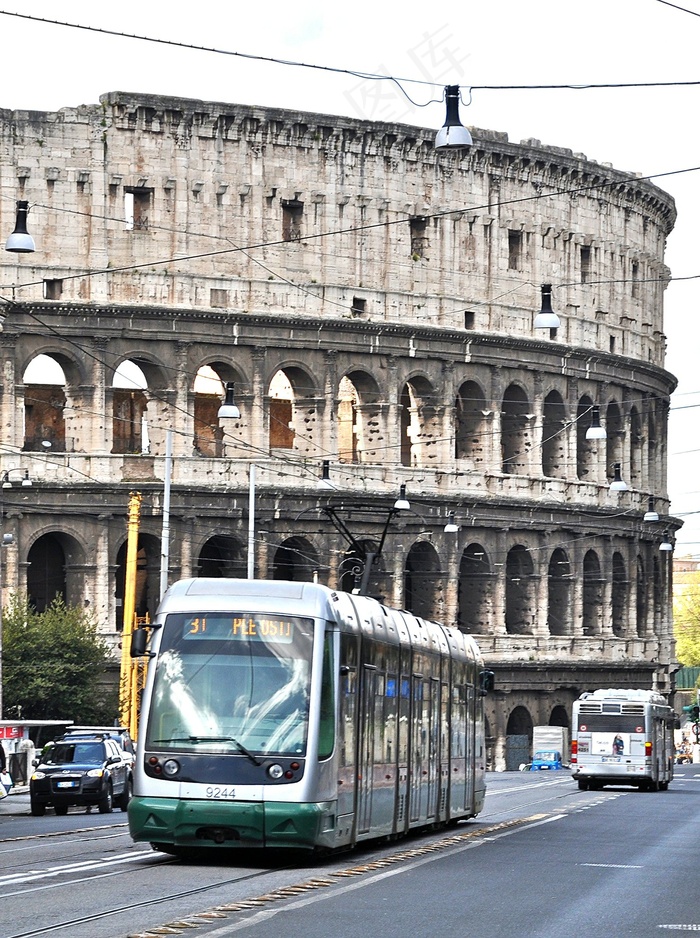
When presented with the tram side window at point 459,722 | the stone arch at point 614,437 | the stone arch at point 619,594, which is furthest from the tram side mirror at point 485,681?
the stone arch at point 619,594

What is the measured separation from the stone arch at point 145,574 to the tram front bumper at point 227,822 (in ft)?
121

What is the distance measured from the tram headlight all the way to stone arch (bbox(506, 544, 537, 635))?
43.3m

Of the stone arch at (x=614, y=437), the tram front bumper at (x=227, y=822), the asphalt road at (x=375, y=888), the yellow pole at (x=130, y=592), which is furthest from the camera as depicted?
the stone arch at (x=614, y=437)

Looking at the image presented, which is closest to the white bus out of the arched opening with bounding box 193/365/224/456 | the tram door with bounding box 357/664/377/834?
the arched opening with bounding box 193/365/224/456

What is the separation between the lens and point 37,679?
48156mm

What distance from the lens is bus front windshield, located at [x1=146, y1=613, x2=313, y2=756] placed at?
1612 centimetres

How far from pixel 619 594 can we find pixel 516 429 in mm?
7731

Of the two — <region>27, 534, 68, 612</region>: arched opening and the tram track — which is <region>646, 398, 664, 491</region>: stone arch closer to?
<region>27, 534, 68, 612</region>: arched opening

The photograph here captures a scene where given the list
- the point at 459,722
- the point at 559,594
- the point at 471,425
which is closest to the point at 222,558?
the point at 471,425

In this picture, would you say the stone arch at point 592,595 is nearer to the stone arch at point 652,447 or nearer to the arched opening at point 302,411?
the stone arch at point 652,447

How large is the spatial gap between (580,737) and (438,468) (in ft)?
49.5

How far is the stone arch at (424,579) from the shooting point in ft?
187

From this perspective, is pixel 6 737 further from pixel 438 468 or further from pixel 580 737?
pixel 438 468

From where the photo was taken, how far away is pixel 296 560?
180 feet
